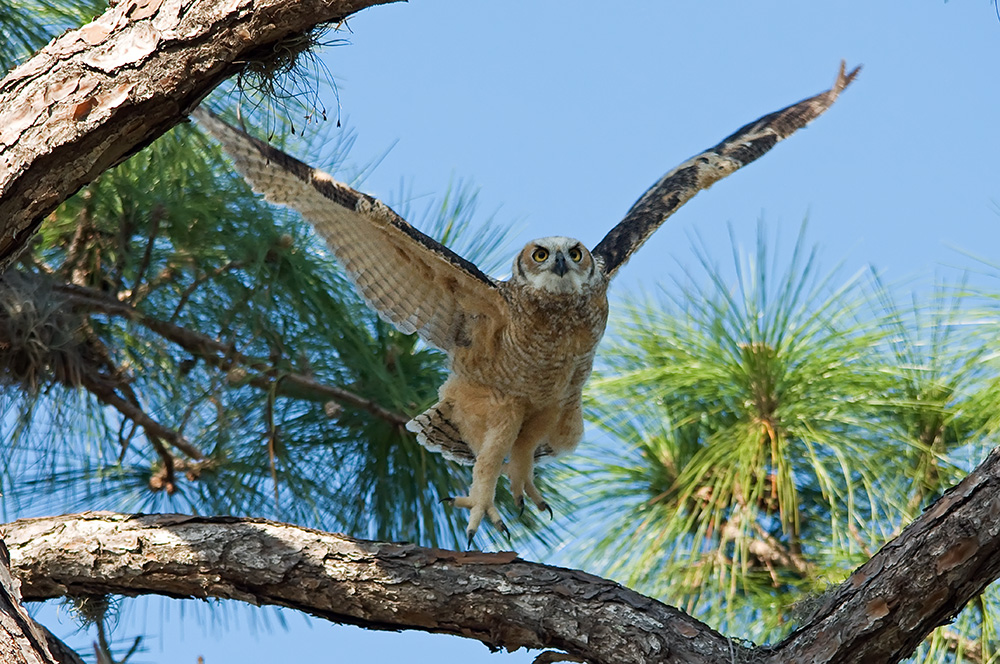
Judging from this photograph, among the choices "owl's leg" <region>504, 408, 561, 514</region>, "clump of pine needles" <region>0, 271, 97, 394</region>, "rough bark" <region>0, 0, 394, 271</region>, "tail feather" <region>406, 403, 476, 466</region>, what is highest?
"clump of pine needles" <region>0, 271, 97, 394</region>

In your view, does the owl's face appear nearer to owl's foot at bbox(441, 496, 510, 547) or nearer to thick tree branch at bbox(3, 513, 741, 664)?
owl's foot at bbox(441, 496, 510, 547)

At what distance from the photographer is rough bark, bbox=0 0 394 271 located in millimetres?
2037

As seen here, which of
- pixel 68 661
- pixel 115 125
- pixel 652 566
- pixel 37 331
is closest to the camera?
pixel 115 125

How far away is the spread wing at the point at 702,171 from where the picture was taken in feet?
11.8

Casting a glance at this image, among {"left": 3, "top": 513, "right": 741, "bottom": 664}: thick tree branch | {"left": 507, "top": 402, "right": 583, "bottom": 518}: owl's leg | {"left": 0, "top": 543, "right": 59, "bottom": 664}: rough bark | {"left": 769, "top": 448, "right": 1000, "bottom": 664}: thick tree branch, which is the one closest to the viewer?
{"left": 0, "top": 543, "right": 59, "bottom": 664}: rough bark

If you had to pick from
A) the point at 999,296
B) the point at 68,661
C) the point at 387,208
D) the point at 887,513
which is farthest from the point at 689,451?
the point at 68,661

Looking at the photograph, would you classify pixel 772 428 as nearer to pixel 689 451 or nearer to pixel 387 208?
pixel 689 451

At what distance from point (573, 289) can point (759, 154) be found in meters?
1.26

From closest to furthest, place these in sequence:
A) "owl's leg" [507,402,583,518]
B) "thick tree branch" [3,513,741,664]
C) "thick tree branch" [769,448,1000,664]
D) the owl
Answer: "thick tree branch" [769,448,1000,664], "thick tree branch" [3,513,741,664], the owl, "owl's leg" [507,402,583,518]

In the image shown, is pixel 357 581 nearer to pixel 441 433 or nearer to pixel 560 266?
pixel 441 433

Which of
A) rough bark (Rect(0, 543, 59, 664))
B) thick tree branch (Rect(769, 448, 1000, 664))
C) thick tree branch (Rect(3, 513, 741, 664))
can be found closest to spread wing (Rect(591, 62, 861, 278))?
thick tree branch (Rect(3, 513, 741, 664))

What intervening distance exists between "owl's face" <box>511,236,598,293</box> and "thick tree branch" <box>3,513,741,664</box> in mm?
931

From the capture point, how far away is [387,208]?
317cm

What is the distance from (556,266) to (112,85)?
1499mm
